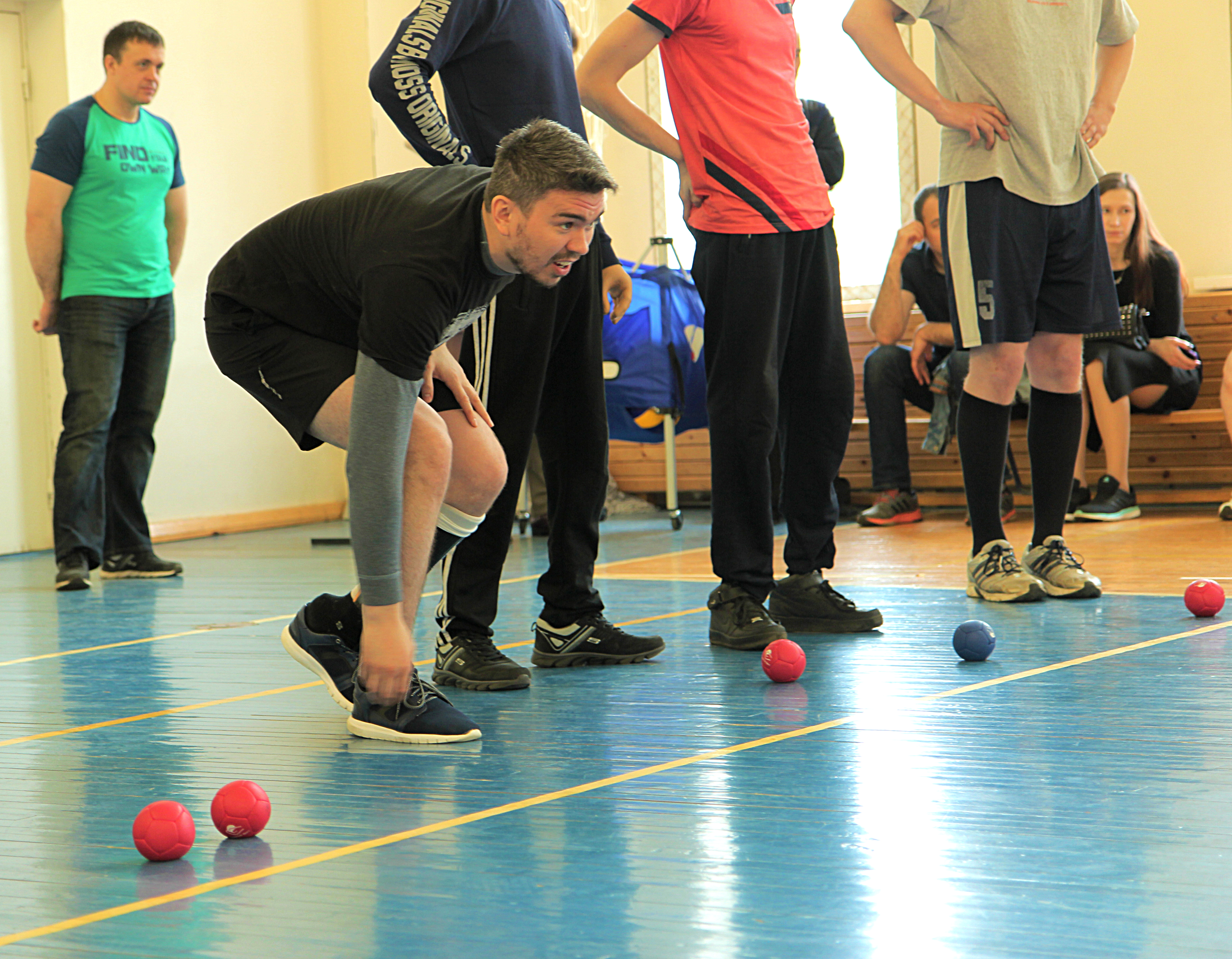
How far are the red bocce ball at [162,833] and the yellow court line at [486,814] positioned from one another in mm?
92

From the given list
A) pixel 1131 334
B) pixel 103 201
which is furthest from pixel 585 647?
pixel 1131 334

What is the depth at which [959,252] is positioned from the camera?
10.1ft

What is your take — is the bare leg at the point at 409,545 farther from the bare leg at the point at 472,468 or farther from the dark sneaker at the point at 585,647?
the dark sneaker at the point at 585,647

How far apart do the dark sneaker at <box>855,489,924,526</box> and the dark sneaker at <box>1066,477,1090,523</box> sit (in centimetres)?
58

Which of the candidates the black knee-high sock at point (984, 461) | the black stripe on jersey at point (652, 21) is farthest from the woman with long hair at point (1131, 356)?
the black stripe on jersey at point (652, 21)

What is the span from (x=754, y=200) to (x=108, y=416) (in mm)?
2576

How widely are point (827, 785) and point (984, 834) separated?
0.25 m

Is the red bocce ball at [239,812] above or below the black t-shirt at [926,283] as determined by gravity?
below

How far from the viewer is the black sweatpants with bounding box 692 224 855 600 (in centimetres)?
267

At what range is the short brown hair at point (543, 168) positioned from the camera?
180 centimetres

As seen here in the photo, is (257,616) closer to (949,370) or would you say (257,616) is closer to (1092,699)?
(1092,699)

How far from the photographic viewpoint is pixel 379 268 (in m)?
1.85

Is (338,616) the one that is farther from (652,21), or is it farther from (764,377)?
(652,21)

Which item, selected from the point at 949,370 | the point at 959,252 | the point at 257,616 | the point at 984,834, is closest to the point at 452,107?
the point at 959,252
